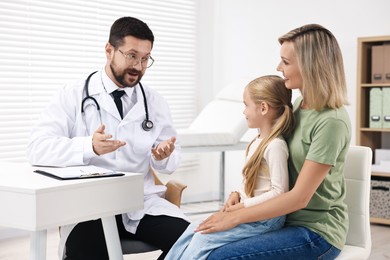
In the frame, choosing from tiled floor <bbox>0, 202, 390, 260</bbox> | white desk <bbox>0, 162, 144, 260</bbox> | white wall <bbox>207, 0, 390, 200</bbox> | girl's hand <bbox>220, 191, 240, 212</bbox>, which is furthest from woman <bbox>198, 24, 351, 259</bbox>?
white wall <bbox>207, 0, 390, 200</bbox>

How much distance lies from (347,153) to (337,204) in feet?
0.62

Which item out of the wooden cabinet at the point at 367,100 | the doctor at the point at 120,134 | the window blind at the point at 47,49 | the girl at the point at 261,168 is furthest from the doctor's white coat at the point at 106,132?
the wooden cabinet at the point at 367,100

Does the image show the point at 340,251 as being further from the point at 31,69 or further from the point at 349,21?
Result: the point at 349,21

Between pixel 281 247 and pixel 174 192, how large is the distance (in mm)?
692

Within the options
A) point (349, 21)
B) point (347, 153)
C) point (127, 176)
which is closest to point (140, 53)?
point (127, 176)

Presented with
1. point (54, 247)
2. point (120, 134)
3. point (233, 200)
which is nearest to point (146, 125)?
point (120, 134)

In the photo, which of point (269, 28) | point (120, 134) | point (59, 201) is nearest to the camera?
point (59, 201)

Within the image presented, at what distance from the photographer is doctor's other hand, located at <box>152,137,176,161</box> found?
204 centimetres

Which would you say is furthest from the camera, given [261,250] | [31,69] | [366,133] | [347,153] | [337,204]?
[366,133]

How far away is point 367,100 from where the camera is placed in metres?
4.20

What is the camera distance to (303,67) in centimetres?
166

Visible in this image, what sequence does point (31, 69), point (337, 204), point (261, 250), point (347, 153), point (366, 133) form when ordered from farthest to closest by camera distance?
point (366, 133) → point (31, 69) → point (347, 153) → point (337, 204) → point (261, 250)

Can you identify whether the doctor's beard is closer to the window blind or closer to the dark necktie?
the dark necktie

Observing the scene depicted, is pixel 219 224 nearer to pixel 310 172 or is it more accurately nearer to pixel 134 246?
pixel 310 172
